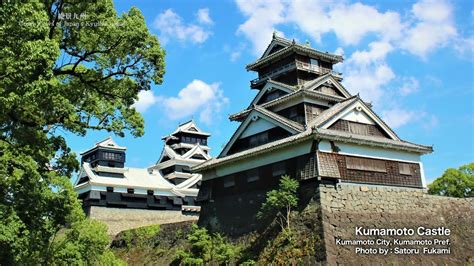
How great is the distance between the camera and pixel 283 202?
20.7 m

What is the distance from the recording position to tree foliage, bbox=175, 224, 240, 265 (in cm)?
2230

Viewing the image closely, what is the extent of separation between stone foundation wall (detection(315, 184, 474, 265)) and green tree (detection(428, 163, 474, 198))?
12794 millimetres

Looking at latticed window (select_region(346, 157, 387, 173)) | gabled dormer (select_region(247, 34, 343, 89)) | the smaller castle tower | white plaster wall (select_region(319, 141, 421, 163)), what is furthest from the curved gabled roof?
the smaller castle tower

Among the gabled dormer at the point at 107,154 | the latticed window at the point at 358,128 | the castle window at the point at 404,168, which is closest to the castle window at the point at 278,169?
the latticed window at the point at 358,128

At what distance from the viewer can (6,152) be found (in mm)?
12711

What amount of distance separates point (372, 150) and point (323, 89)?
5522 mm

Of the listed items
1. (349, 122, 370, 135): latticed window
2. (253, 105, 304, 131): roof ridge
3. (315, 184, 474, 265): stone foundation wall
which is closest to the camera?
(315, 184, 474, 265): stone foundation wall

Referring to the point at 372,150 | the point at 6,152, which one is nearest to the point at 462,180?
the point at 372,150

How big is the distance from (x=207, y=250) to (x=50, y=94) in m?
14.7

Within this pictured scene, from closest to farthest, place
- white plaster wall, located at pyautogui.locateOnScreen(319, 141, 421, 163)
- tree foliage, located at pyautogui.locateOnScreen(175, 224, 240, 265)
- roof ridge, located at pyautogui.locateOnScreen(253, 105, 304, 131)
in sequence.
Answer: white plaster wall, located at pyautogui.locateOnScreen(319, 141, 421, 163) → tree foliage, located at pyautogui.locateOnScreen(175, 224, 240, 265) → roof ridge, located at pyautogui.locateOnScreen(253, 105, 304, 131)

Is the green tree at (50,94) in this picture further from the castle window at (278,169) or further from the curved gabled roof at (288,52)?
the curved gabled roof at (288,52)

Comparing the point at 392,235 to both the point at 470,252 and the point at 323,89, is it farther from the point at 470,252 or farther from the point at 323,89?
the point at 323,89

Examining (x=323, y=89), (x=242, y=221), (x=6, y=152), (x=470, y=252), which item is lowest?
(x=470, y=252)

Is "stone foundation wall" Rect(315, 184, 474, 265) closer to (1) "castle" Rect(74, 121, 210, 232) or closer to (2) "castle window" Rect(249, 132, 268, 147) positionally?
(2) "castle window" Rect(249, 132, 268, 147)
